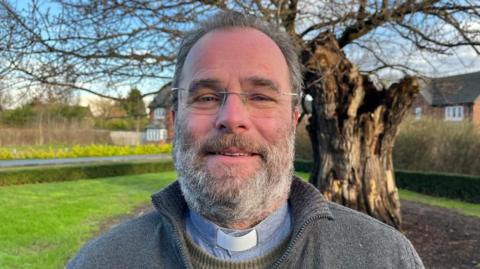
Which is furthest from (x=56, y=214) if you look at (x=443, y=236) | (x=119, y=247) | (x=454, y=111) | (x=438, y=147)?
(x=454, y=111)

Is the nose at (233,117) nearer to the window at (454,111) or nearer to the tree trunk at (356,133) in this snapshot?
the tree trunk at (356,133)

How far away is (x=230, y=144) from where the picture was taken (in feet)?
5.00

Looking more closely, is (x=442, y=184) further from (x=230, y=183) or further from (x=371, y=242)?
(x=230, y=183)

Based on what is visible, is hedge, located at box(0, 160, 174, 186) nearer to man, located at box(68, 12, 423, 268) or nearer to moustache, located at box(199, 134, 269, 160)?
man, located at box(68, 12, 423, 268)

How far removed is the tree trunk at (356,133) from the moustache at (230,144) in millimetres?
5402

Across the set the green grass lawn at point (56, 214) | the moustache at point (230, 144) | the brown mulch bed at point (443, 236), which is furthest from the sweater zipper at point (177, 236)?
the brown mulch bed at point (443, 236)

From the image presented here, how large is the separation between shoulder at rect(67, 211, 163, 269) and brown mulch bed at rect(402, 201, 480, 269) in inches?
228

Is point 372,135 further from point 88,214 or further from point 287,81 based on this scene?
point 88,214

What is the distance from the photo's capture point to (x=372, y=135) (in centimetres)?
729

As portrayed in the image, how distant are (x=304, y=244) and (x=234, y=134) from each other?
450 mm

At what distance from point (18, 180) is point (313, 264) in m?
17.9

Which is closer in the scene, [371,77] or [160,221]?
[160,221]

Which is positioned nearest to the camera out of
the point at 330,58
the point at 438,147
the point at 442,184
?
the point at 330,58

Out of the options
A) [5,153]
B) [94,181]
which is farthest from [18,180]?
[5,153]
